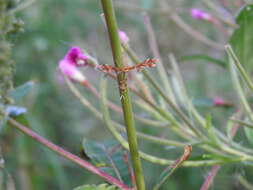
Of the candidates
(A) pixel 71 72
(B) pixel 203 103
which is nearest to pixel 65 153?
(A) pixel 71 72

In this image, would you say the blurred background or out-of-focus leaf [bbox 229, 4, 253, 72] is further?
the blurred background

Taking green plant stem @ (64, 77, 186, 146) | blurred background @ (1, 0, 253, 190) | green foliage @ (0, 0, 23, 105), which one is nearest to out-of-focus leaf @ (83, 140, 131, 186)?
green plant stem @ (64, 77, 186, 146)

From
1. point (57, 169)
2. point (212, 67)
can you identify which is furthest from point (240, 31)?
point (212, 67)

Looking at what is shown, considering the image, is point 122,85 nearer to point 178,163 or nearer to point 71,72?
point 178,163

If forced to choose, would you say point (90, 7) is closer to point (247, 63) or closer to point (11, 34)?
point (247, 63)

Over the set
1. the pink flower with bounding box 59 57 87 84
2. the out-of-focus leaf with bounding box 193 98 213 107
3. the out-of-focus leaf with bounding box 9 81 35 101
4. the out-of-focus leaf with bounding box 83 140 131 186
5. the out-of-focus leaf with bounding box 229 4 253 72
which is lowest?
the out-of-focus leaf with bounding box 83 140 131 186

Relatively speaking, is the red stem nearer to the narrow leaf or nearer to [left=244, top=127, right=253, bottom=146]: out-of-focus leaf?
the narrow leaf

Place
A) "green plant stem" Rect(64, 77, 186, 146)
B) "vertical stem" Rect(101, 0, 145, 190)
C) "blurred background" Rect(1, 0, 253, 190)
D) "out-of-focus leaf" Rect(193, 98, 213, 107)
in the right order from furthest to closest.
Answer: "blurred background" Rect(1, 0, 253, 190)
"out-of-focus leaf" Rect(193, 98, 213, 107)
"green plant stem" Rect(64, 77, 186, 146)
"vertical stem" Rect(101, 0, 145, 190)
